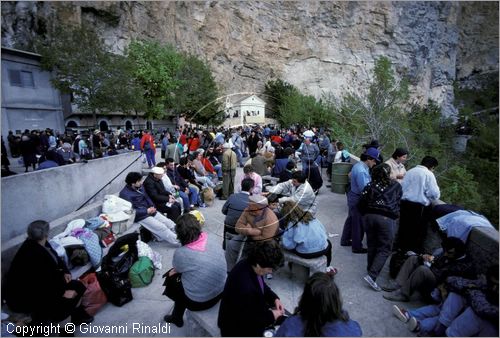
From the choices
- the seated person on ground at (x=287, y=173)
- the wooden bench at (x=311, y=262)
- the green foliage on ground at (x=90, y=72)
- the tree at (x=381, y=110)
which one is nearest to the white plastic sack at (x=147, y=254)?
the wooden bench at (x=311, y=262)

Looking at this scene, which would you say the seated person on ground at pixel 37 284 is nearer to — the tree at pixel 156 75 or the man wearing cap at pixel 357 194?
the man wearing cap at pixel 357 194

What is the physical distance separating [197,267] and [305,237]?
1580mm

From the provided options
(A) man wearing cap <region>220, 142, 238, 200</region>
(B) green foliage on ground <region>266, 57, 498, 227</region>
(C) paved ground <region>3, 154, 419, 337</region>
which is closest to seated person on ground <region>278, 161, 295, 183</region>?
(A) man wearing cap <region>220, 142, 238, 200</region>

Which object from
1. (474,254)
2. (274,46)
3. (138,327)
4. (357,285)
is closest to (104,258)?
(138,327)

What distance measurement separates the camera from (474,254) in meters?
3.30

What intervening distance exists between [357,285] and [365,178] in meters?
1.65

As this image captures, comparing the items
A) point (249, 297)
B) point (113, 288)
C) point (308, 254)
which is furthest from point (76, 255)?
point (308, 254)

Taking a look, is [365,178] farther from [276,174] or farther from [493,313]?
[276,174]

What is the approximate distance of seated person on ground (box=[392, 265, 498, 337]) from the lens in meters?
2.41

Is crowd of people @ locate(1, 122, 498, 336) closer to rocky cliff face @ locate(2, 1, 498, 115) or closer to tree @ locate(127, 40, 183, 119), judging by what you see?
tree @ locate(127, 40, 183, 119)

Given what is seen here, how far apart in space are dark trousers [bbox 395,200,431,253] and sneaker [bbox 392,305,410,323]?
4.68 ft

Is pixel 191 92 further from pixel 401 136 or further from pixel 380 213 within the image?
pixel 380 213

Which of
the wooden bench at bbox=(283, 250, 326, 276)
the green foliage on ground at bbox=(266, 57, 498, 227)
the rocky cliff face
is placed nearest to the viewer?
the wooden bench at bbox=(283, 250, 326, 276)

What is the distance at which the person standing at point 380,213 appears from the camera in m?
3.80
